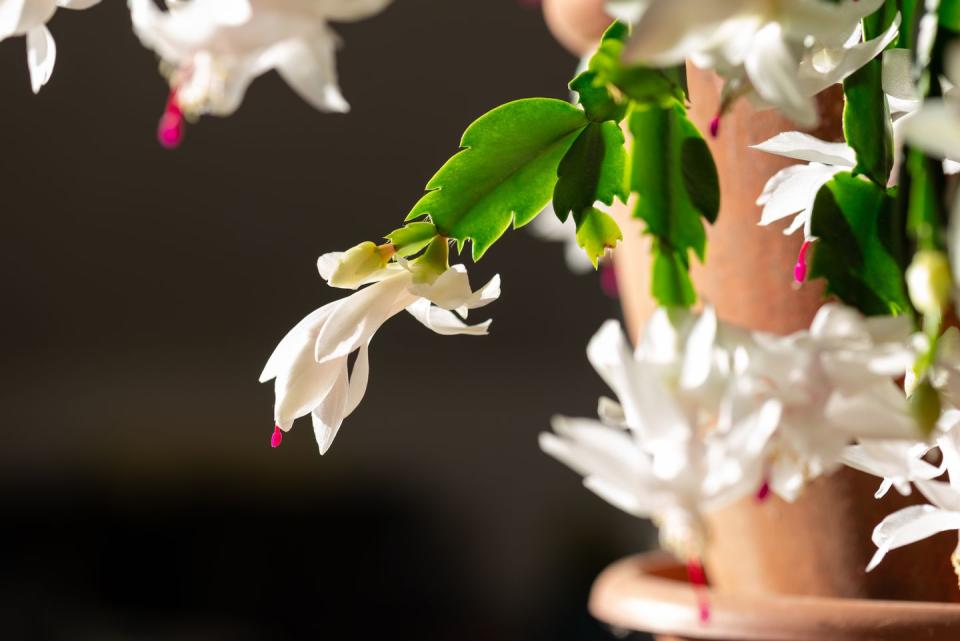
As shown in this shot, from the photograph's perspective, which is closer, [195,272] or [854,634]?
[854,634]

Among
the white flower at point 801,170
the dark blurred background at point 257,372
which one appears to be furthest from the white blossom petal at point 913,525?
the dark blurred background at point 257,372

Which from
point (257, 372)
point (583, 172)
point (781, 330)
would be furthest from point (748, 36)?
point (257, 372)

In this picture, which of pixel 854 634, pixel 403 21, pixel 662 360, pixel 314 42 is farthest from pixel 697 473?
pixel 403 21

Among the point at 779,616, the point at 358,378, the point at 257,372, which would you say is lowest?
the point at 779,616

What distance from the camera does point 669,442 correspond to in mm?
281

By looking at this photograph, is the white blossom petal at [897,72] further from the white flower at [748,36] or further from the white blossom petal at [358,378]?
the white blossom petal at [358,378]

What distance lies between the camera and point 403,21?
2.63 metres

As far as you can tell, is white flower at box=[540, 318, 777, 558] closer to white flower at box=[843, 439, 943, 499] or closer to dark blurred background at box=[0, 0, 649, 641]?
white flower at box=[843, 439, 943, 499]

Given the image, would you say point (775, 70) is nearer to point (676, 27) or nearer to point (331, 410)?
point (676, 27)

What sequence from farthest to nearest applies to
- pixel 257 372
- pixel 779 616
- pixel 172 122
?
1. pixel 257 372
2. pixel 779 616
3. pixel 172 122

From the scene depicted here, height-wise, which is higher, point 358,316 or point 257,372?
point 257,372

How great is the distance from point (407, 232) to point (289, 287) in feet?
8.17

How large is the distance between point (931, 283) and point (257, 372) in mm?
2780

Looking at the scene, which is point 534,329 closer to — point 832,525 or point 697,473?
point 832,525
